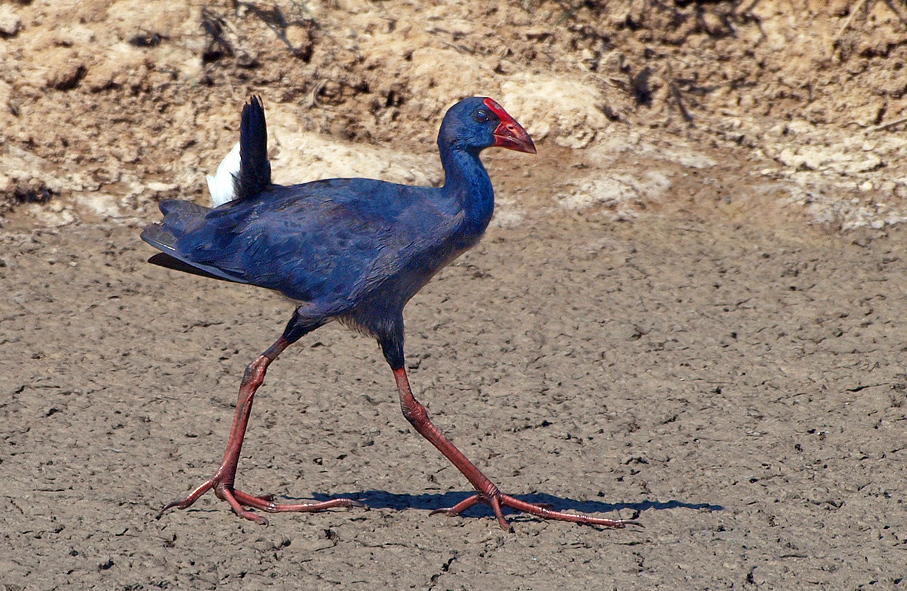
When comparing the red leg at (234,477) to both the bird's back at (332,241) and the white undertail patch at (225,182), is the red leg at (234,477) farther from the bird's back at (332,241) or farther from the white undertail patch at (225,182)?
the white undertail patch at (225,182)

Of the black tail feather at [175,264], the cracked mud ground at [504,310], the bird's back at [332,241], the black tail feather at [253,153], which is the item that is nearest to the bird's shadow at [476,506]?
the cracked mud ground at [504,310]

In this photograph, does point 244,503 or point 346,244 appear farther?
point 244,503

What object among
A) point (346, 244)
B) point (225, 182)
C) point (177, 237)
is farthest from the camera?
point (225, 182)

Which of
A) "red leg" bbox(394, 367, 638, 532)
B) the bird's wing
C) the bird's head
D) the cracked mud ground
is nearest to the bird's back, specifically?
the bird's wing

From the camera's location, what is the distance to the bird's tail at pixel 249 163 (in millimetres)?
3891

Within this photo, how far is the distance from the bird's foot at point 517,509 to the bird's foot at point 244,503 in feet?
1.23

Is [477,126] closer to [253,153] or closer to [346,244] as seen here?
[346,244]

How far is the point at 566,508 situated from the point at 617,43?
4.49m

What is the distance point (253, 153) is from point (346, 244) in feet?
1.61

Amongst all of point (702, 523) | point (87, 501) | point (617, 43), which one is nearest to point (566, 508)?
point (702, 523)

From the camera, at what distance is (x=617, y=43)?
25.3 feet

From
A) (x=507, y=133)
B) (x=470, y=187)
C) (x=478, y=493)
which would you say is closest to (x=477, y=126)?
(x=507, y=133)

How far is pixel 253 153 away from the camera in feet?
13.0

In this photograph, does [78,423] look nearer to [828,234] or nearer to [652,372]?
[652,372]
